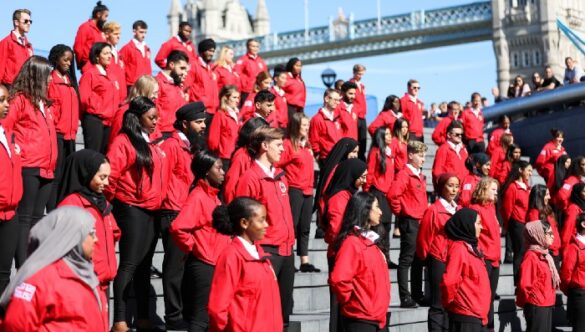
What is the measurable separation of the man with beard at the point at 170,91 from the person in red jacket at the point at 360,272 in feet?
13.1

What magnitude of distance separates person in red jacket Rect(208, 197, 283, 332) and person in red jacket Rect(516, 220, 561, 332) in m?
5.01

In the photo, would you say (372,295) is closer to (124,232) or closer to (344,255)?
(344,255)

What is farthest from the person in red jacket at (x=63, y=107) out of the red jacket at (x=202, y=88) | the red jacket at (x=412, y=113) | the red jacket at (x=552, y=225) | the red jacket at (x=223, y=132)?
the red jacket at (x=412, y=113)

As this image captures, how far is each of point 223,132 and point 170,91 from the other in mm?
747

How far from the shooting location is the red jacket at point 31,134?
27.9 feet

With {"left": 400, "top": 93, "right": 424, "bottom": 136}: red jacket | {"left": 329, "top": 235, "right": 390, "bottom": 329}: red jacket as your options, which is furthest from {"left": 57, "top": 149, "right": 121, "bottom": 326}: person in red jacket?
{"left": 400, "top": 93, "right": 424, "bottom": 136}: red jacket

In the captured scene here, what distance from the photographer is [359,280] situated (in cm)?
779

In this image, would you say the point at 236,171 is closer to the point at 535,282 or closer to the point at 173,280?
the point at 173,280

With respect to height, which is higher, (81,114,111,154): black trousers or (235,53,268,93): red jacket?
(235,53,268,93): red jacket

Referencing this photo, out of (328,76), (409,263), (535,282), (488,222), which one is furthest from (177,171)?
(328,76)

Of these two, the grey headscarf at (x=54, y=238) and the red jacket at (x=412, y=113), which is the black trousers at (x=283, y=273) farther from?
the red jacket at (x=412, y=113)

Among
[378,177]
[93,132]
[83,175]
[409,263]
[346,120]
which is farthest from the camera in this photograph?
[346,120]

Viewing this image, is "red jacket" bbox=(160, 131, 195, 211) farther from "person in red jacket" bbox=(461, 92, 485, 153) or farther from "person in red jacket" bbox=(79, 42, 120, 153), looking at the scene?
"person in red jacket" bbox=(461, 92, 485, 153)

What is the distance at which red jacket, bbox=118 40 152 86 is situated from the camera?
45.6 ft
